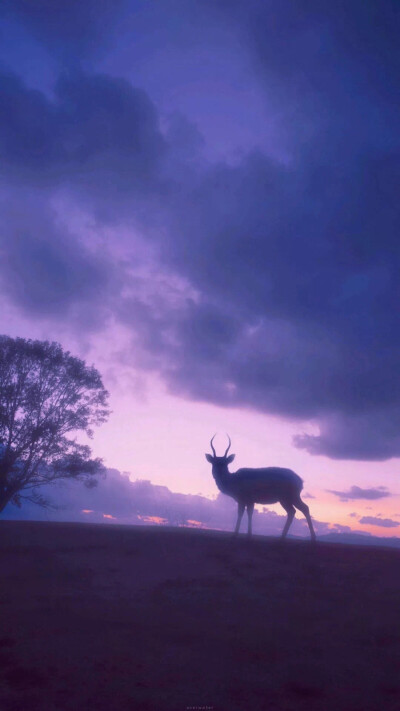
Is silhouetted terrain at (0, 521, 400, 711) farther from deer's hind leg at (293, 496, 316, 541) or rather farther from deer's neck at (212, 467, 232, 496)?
deer's neck at (212, 467, 232, 496)

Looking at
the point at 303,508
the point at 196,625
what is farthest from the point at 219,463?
the point at 196,625

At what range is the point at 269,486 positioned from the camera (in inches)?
668

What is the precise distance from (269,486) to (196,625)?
7.82 metres

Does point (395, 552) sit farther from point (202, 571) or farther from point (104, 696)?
point (104, 696)

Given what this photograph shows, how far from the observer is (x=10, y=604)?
10391 millimetres

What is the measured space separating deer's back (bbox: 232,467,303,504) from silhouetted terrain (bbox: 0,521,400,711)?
1.56 m

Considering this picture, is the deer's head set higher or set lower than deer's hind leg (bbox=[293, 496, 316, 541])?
higher

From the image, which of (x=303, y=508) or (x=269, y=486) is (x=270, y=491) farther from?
(x=303, y=508)

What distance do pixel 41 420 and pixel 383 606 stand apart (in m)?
23.2

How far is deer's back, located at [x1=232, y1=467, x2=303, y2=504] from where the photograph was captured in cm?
1692

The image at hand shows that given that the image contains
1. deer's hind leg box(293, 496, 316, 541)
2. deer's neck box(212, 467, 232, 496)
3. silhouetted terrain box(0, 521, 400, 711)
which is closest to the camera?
silhouetted terrain box(0, 521, 400, 711)

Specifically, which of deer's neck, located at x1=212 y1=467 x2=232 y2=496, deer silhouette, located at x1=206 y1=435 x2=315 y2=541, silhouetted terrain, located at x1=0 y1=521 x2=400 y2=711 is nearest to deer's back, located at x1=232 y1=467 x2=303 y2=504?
deer silhouette, located at x1=206 y1=435 x2=315 y2=541

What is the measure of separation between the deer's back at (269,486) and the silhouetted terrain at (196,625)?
1.56 m

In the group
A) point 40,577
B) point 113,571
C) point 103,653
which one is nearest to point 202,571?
point 113,571
